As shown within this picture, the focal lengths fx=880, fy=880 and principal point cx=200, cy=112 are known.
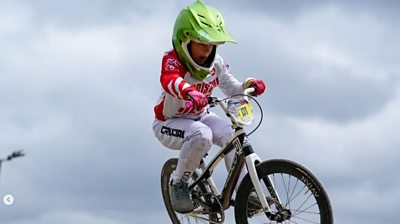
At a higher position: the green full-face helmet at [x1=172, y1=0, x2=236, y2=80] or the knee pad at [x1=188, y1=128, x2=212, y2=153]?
the green full-face helmet at [x1=172, y1=0, x2=236, y2=80]

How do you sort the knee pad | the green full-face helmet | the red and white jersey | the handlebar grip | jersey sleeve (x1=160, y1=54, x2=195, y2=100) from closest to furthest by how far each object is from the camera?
jersey sleeve (x1=160, y1=54, x2=195, y2=100) < the red and white jersey < the green full-face helmet < the knee pad < the handlebar grip

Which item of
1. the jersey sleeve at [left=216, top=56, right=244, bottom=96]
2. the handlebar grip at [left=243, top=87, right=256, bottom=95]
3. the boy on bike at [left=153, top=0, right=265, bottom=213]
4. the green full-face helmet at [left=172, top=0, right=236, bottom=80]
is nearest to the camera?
the green full-face helmet at [left=172, top=0, right=236, bottom=80]

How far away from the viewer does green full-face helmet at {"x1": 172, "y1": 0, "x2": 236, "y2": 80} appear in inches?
467

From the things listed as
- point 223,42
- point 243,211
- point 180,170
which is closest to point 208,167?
point 180,170

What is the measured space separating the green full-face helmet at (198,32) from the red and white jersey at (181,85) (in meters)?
0.12

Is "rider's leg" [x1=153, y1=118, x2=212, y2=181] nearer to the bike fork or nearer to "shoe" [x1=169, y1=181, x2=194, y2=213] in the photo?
"shoe" [x1=169, y1=181, x2=194, y2=213]

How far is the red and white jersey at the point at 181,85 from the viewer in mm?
11578

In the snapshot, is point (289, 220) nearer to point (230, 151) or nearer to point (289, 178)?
point (289, 178)

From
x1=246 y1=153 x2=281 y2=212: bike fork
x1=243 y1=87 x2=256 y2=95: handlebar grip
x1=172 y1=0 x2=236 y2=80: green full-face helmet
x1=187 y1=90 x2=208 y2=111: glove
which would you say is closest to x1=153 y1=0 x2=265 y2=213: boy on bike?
x1=172 y1=0 x2=236 y2=80: green full-face helmet

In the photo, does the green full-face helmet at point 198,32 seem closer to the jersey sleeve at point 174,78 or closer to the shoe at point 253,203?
the jersey sleeve at point 174,78

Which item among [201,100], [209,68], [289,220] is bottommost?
[289,220]

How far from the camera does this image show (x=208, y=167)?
12.8m

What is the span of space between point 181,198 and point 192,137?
3.60 feet

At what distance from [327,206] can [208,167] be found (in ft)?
7.98
